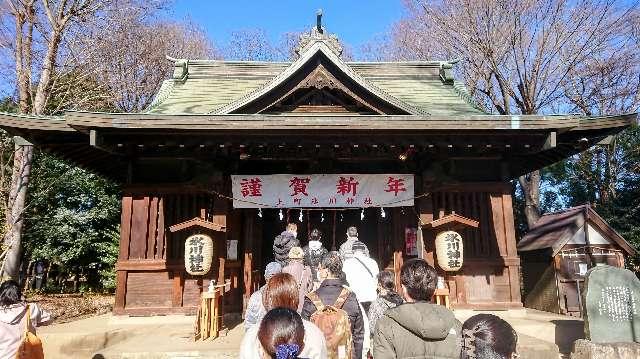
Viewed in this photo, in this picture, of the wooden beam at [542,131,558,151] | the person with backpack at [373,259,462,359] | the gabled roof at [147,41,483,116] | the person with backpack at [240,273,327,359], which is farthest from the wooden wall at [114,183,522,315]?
the person with backpack at [373,259,462,359]

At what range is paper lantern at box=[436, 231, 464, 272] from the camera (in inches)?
321

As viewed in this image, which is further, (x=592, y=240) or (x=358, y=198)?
(x=592, y=240)

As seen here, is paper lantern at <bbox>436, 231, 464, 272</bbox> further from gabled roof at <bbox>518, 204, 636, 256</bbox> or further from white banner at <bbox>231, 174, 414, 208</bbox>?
gabled roof at <bbox>518, 204, 636, 256</bbox>

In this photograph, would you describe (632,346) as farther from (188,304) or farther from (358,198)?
(188,304)

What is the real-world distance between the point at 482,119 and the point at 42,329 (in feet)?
29.3

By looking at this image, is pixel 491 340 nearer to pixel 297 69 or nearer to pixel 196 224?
pixel 196 224

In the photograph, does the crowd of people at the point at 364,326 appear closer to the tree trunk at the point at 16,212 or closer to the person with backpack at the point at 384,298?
the person with backpack at the point at 384,298

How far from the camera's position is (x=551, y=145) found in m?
7.91

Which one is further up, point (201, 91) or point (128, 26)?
point (128, 26)

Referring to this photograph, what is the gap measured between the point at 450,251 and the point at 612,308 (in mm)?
2695

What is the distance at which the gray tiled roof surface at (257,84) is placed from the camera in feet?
38.2

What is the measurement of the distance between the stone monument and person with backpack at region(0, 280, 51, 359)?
7.89 m

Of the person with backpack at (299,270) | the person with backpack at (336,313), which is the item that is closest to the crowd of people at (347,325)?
the person with backpack at (336,313)

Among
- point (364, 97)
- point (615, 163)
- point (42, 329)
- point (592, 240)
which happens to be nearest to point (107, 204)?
point (42, 329)
